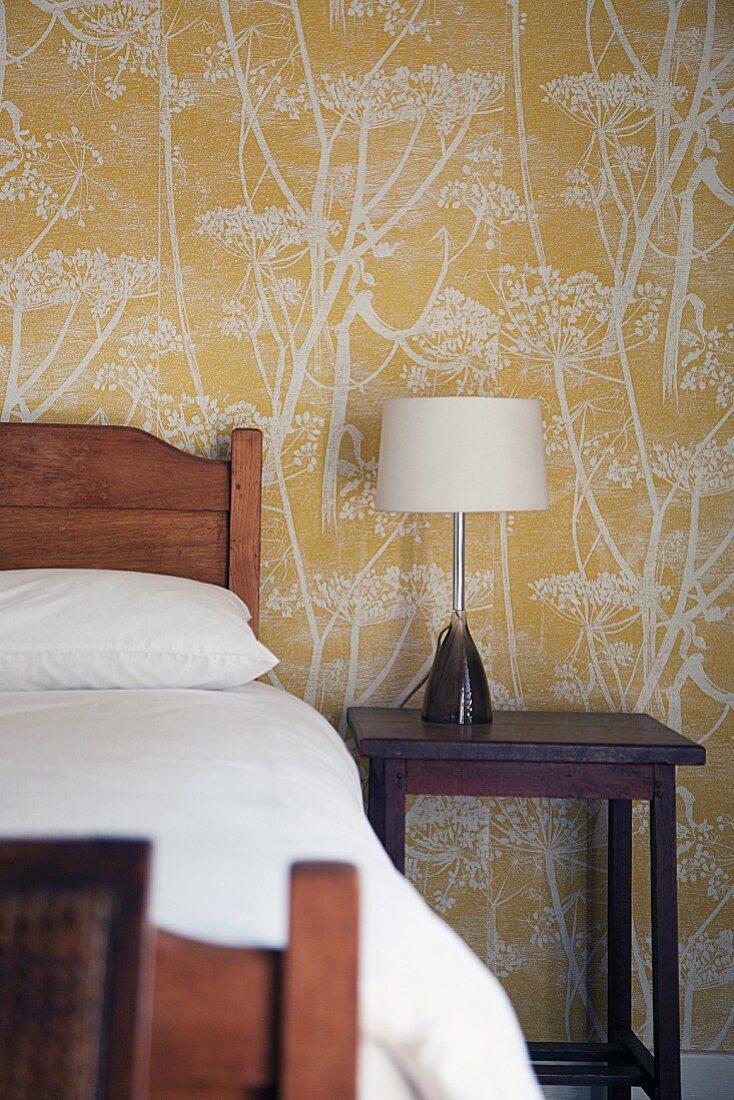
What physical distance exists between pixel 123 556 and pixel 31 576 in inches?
13.5

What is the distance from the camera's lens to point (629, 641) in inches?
96.2

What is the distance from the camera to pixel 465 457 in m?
2.09

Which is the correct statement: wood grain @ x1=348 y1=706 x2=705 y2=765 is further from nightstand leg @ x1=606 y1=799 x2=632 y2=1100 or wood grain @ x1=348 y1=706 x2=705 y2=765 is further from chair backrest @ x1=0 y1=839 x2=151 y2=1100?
chair backrest @ x1=0 y1=839 x2=151 y2=1100

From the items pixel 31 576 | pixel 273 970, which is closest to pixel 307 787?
pixel 273 970

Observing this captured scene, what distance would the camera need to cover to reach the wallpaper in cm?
243

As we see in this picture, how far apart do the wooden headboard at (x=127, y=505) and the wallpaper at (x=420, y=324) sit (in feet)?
0.35

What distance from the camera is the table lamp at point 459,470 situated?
2.09 meters

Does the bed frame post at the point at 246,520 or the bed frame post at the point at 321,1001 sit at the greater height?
the bed frame post at the point at 246,520

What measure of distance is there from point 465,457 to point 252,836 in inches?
48.1

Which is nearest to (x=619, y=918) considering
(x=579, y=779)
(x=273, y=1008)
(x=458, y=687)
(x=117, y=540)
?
(x=579, y=779)

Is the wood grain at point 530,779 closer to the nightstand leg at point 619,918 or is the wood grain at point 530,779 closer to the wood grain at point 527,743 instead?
the wood grain at point 527,743

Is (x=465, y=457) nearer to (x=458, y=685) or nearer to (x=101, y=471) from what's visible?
(x=458, y=685)

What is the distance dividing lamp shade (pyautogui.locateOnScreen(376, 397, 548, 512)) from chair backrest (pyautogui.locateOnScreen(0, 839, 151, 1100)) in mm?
1581

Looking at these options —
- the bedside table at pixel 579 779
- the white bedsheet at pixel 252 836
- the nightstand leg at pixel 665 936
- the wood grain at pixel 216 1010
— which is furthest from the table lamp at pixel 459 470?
the wood grain at pixel 216 1010
